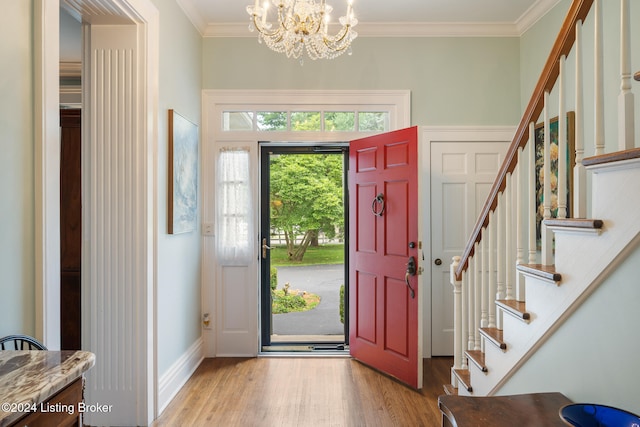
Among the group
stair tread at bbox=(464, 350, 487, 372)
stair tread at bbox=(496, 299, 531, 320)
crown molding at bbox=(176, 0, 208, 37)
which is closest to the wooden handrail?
stair tread at bbox=(496, 299, 531, 320)

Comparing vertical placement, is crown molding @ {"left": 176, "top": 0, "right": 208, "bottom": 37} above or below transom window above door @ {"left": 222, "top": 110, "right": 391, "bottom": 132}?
above

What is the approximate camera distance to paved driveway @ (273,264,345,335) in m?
4.08

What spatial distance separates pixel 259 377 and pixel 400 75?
10.1 ft

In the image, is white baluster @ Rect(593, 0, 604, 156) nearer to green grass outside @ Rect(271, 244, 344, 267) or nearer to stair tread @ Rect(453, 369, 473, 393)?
stair tread @ Rect(453, 369, 473, 393)

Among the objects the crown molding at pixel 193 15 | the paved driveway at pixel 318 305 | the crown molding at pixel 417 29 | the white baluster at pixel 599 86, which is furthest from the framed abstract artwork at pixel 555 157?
the crown molding at pixel 193 15

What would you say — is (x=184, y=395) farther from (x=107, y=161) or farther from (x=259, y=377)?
(x=107, y=161)

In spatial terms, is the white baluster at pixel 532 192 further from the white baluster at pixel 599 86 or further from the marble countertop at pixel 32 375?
the marble countertop at pixel 32 375

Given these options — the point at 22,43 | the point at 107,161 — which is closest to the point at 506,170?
the point at 22,43

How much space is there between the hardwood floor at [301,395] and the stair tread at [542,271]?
1376 mm

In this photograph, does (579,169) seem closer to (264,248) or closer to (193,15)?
(264,248)

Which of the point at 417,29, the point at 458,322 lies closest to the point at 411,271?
the point at 458,322

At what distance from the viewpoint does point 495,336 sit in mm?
1877

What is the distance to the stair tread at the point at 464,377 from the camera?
2133mm

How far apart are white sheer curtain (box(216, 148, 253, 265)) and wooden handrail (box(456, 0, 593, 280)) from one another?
2.06m
